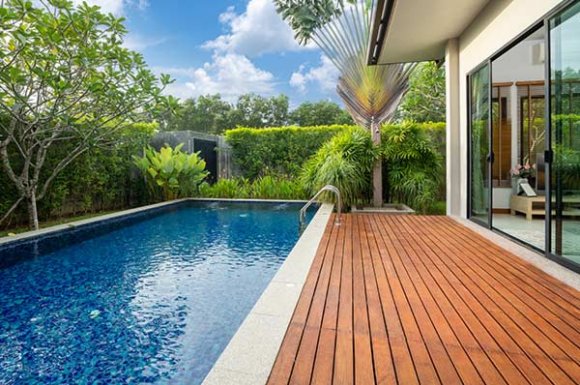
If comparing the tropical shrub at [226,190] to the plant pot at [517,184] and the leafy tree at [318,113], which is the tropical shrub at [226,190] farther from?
the leafy tree at [318,113]

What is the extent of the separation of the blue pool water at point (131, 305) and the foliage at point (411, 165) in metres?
3.52

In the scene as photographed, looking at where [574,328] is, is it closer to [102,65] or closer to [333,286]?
[333,286]

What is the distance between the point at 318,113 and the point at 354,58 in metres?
25.0

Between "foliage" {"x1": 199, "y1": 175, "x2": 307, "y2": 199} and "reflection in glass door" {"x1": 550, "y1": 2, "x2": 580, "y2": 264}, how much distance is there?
730cm

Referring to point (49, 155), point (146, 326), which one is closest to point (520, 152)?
point (146, 326)

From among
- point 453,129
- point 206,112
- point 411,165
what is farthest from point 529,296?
point 206,112

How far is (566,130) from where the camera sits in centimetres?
341

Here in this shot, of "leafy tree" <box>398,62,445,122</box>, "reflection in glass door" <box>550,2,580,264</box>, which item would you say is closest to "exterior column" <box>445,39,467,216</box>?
"reflection in glass door" <box>550,2,580,264</box>

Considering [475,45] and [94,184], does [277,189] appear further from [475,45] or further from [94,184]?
[475,45]

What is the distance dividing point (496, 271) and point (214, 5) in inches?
897

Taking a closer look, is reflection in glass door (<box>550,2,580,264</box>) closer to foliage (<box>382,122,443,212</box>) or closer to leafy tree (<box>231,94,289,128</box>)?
foliage (<box>382,122,443,212</box>)

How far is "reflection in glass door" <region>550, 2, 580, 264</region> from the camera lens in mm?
3283

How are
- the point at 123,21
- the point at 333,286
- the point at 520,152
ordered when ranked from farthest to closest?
1. the point at 520,152
2. the point at 123,21
3. the point at 333,286

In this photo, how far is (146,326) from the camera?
10.1 feet
